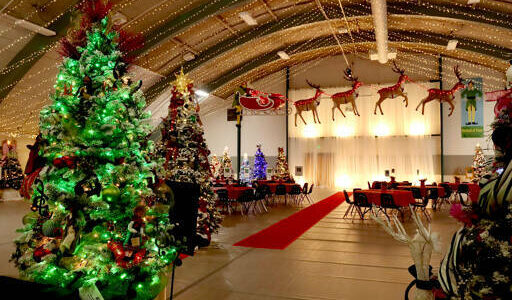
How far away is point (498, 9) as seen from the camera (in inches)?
434

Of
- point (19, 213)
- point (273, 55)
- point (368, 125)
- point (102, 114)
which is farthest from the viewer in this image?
point (368, 125)

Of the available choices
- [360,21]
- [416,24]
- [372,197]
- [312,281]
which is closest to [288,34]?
[360,21]

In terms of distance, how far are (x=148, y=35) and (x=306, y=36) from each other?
287 inches

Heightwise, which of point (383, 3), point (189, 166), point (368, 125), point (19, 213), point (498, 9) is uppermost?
point (498, 9)

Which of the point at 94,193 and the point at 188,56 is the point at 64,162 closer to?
the point at 94,193

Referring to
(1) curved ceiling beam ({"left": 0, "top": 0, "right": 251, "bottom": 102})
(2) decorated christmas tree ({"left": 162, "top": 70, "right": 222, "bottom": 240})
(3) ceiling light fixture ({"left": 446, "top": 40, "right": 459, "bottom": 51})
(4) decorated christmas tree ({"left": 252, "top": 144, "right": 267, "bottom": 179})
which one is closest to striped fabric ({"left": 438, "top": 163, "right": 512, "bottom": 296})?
(2) decorated christmas tree ({"left": 162, "top": 70, "right": 222, "bottom": 240})

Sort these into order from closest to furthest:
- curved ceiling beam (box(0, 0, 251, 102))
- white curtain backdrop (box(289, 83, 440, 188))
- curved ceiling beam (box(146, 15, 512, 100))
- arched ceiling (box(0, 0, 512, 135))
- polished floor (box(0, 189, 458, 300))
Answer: polished floor (box(0, 189, 458, 300)) < curved ceiling beam (box(0, 0, 251, 102)) < arched ceiling (box(0, 0, 512, 135)) < curved ceiling beam (box(146, 15, 512, 100)) < white curtain backdrop (box(289, 83, 440, 188))

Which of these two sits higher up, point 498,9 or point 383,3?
point 498,9

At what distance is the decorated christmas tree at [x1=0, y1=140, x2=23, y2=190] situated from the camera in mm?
13641

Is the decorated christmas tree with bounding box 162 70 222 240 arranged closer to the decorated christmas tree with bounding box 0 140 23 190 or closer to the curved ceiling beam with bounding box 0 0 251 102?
the curved ceiling beam with bounding box 0 0 251 102

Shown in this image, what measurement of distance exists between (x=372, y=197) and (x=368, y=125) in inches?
429

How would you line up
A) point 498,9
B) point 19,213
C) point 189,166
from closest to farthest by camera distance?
1. point 189,166
2. point 19,213
3. point 498,9

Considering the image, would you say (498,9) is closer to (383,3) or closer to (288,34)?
(383,3)

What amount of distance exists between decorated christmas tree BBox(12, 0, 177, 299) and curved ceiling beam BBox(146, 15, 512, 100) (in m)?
11.0
